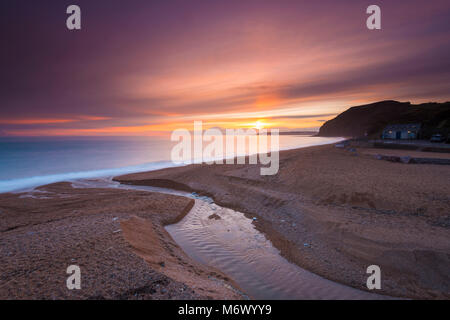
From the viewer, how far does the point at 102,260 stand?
196 inches

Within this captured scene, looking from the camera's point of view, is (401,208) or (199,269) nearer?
(199,269)

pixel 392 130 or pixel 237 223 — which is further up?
pixel 392 130

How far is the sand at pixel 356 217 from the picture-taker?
5.60m

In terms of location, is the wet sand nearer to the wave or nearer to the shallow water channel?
the shallow water channel

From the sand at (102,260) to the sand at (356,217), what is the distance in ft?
12.4

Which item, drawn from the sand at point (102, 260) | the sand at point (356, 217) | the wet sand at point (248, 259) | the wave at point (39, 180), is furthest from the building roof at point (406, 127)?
the wave at point (39, 180)

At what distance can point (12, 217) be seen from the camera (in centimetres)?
922

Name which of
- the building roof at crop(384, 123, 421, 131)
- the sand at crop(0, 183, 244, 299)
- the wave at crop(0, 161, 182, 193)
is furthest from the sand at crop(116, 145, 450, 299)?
the building roof at crop(384, 123, 421, 131)

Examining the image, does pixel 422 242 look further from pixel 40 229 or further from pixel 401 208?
pixel 40 229

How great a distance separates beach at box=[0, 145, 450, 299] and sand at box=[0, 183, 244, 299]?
3cm

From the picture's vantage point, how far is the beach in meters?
4.39
